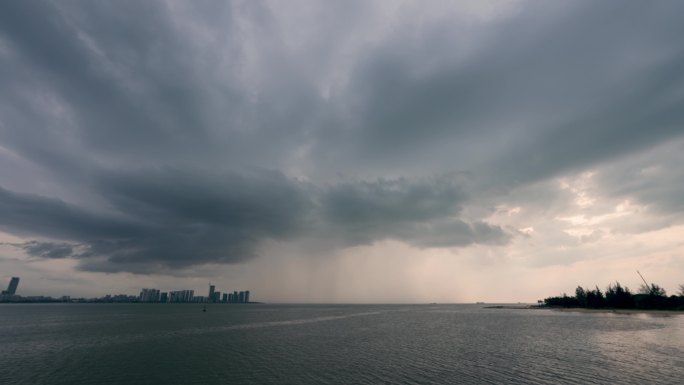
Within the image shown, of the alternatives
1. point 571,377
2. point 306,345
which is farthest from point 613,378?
point 306,345

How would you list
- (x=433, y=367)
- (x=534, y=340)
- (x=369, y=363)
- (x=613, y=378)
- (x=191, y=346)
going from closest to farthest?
(x=613, y=378)
(x=433, y=367)
(x=369, y=363)
(x=191, y=346)
(x=534, y=340)

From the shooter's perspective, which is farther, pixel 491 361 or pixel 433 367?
pixel 491 361

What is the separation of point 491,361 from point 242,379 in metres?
41.2

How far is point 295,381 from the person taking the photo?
43.1 metres

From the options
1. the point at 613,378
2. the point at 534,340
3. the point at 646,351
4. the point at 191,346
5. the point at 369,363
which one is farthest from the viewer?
the point at 534,340

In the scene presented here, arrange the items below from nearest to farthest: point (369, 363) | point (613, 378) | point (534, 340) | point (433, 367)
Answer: point (613, 378)
point (433, 367)
point (369, 363)
point (534, 340)

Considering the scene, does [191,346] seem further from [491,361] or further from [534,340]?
[534,340]

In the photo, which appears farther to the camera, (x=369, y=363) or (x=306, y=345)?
(x=306, y=345)

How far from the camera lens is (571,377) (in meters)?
43.1

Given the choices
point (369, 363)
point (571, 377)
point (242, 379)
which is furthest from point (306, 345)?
point (571, 377)

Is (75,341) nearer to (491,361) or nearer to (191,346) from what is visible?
(191,346)

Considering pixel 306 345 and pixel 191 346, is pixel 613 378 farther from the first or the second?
pixel 191 346

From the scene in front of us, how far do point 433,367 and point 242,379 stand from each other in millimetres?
29453

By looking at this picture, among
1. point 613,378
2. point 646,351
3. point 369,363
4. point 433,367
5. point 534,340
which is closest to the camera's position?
point 613,378
